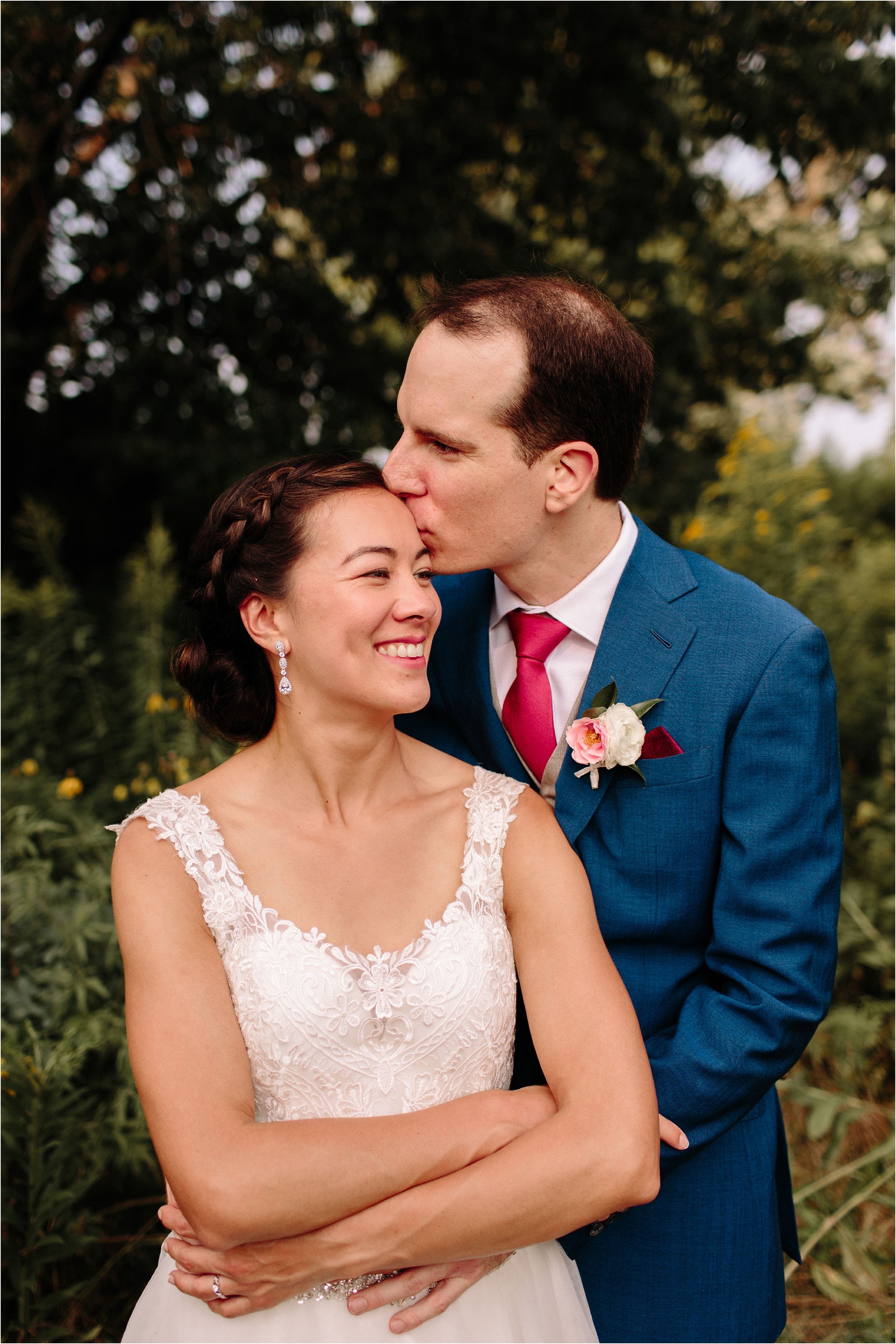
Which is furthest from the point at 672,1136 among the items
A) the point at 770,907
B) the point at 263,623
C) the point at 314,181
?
the point at 314,181

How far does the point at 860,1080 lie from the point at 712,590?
119 inches

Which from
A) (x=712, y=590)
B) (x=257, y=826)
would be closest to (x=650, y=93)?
(x=712, y=590)

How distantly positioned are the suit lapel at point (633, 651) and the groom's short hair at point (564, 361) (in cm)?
28

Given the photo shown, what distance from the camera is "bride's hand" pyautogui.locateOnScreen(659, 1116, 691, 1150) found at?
1.92 m

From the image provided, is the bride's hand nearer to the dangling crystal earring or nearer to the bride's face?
the bride's face

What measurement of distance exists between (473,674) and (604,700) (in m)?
0.43

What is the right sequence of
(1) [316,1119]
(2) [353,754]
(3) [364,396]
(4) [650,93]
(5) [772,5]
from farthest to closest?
(3) [364,396] < (4) [650,93] < (5) [772,5] < (2) [353,754] < (1) [316,1119]

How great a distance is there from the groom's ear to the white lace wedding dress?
0.93m

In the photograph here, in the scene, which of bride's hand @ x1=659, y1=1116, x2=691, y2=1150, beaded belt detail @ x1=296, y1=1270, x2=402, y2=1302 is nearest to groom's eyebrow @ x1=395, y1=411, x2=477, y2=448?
bride's hand @ x1=659, y1=1116, x2=691, y2=1150

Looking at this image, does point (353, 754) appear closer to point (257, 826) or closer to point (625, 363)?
point (257, 826)

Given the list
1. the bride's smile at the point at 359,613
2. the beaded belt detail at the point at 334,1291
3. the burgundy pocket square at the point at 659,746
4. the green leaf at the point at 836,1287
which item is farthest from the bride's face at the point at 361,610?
the green leaf at the point at 836,1287

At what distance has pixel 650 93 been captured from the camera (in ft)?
16.6

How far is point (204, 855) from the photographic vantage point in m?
1.93

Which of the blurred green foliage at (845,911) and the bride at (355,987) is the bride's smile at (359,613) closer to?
the bride at (355,987)
